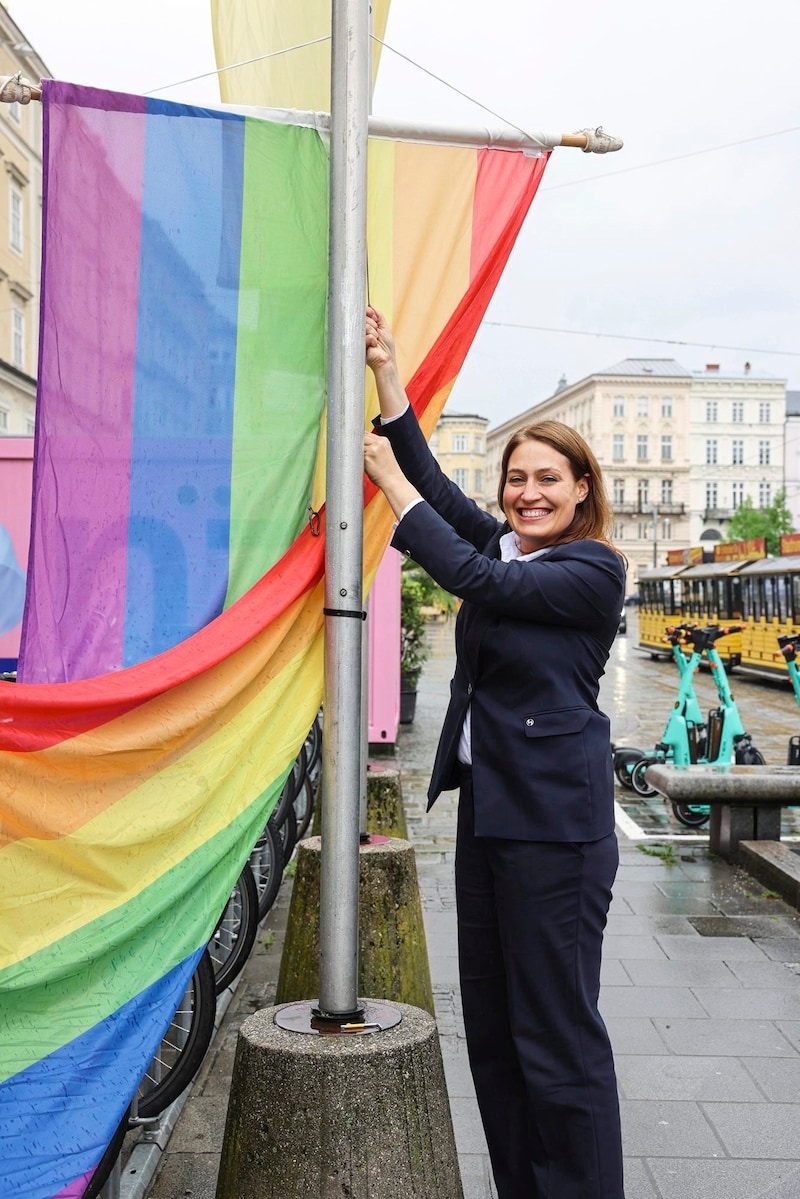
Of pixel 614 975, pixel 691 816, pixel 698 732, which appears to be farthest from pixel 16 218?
pixel 614 975

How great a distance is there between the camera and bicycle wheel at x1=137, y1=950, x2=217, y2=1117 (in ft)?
12.2

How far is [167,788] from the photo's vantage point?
2.60 m

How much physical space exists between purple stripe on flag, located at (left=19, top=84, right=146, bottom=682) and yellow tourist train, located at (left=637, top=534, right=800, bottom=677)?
2025 centimetres

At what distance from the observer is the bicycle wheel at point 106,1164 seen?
2547 mm

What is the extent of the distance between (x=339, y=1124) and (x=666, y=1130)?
205 cm

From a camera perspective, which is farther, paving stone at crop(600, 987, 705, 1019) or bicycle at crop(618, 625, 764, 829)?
bicycle at crop(618, 625, 764, 829)

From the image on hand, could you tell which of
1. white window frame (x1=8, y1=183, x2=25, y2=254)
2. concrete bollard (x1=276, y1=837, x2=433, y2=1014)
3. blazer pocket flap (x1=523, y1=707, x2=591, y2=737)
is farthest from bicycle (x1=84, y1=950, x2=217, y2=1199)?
white window frame (x1=8, y1=183, x2=25, y2=254)

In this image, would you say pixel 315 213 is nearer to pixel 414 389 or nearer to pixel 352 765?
pixel 414 389

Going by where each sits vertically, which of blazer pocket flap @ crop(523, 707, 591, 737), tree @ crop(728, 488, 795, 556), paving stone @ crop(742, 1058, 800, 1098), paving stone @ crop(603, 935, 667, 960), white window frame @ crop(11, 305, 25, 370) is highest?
white window frame @ crop(11, 305, 25, 370)

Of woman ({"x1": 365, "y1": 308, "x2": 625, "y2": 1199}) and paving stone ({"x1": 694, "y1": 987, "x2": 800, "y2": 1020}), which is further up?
woman ({"x1": 365, "y1": 308, "x2": 625, "y2": 1199})

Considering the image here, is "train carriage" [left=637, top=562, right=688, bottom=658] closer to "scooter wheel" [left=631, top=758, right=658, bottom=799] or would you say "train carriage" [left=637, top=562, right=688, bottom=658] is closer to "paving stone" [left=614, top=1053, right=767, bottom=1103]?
"scooter wheel" [left=631, top=758, right=658, bottom=799]

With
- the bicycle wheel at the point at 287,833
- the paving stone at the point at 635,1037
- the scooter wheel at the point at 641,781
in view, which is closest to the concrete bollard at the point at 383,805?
the bicycle wheel at the point at 287,833

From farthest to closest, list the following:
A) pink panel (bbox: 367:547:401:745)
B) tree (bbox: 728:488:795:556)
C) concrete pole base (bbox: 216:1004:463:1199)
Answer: tree (bbox: 728:488:795:556), pink panel (bbox: 367:547:401:745), concrete pole base (bbox: 216:1004:463:1199)

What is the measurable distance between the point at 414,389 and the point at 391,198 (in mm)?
454
